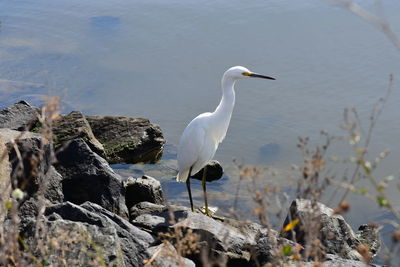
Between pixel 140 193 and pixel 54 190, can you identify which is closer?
pixel 54 190

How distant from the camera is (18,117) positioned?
726 cm

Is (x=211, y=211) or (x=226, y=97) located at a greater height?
(x=226, y=97)

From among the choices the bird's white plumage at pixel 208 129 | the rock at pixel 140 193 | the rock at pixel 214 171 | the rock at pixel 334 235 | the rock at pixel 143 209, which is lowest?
the rock at pixel 214 171

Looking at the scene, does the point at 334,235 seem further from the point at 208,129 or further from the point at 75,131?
the point at 75,131

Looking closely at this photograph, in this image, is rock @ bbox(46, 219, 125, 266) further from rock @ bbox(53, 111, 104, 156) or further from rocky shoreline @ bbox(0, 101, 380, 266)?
rock @ bbox(53, 111, 104, 156)

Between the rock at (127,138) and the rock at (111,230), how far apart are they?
3121mm

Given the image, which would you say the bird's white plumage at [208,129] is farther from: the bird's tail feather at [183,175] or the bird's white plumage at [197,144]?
the bird's tail feather at [183,175]

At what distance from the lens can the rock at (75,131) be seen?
22.9 feet

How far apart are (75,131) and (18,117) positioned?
720 mm

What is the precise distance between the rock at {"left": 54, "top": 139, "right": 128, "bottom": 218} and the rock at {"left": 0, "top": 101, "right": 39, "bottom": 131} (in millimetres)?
1680

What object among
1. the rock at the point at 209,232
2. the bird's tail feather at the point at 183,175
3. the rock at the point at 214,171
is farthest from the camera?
the rock at the point at 214,171

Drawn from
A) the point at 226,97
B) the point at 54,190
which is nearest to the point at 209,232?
the point at 54,190

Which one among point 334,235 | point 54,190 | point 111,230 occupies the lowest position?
point 334,235

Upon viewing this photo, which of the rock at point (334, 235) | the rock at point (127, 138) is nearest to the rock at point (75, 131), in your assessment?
the rock at point (127, 138)
